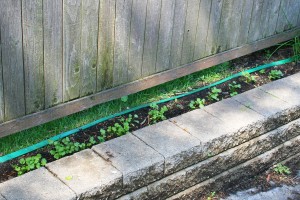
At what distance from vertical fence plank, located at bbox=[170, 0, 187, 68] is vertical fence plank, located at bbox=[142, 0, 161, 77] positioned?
0.17 m

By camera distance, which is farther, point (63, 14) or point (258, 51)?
point (258, 51)

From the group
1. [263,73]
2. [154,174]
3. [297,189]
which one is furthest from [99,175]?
[263,73]

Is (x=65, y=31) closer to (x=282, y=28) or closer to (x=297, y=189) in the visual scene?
(x=297, y=189)

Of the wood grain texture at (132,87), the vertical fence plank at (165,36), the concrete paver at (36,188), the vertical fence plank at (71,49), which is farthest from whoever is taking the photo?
the vertical fence plank at (165,36)

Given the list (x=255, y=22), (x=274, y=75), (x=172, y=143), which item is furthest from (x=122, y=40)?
(x=274, y=75)

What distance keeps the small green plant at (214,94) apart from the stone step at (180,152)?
178 mm

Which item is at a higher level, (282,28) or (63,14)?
(63,14)

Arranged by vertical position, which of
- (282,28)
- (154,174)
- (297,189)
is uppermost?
(282,28)

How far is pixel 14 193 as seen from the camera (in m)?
3.22

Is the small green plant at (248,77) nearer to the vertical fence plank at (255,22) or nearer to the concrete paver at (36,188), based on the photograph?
the vertical fence plank at (255,22)

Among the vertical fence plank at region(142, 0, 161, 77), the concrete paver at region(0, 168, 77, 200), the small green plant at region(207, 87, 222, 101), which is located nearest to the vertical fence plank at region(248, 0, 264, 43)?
the small green plant at region(207, 87, 222, 101)

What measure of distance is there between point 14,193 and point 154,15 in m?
1.54

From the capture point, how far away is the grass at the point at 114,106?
383 centimetres

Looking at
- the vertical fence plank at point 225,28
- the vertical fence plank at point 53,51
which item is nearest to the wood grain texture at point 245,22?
the vertical fence plank at point 225,28
